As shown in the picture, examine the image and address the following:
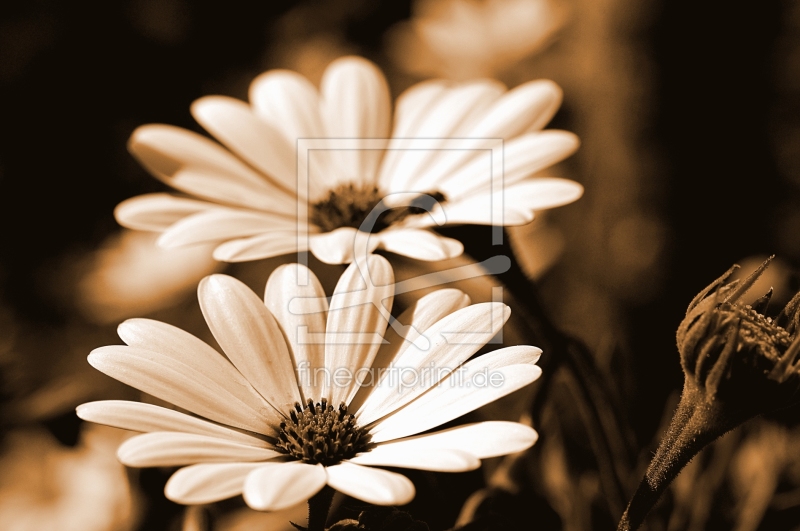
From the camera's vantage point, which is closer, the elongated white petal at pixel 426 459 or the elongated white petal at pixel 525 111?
the elongated white petal at pixel 426 459

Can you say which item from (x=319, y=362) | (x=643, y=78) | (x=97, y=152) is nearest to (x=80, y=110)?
(x=97, y=152)

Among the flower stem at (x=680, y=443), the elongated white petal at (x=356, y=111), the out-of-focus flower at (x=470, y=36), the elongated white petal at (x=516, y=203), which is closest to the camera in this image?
the flower stem at (x=680, y=443)

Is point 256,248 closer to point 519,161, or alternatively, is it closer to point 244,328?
point 244,328

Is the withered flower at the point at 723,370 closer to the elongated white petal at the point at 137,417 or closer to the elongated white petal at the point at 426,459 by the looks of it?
the elongated white petal at the point at 426,459

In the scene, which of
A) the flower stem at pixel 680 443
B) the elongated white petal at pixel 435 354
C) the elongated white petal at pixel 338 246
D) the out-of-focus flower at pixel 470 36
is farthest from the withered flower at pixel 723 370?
the out-of-focus flower at pixel 470 36

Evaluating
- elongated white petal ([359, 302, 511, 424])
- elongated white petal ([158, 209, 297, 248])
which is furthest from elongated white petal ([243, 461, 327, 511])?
elongated white petal ([158, 209, 297, 248])

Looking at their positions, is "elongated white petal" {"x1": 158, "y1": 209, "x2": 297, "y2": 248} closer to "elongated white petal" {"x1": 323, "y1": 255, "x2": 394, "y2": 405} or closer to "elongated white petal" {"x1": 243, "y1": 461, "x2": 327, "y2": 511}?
"elongated white petal" {"x1": 323, "y1": 255, "x2": 394, "y2": 405}

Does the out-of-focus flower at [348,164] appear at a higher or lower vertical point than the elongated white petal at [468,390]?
higher
